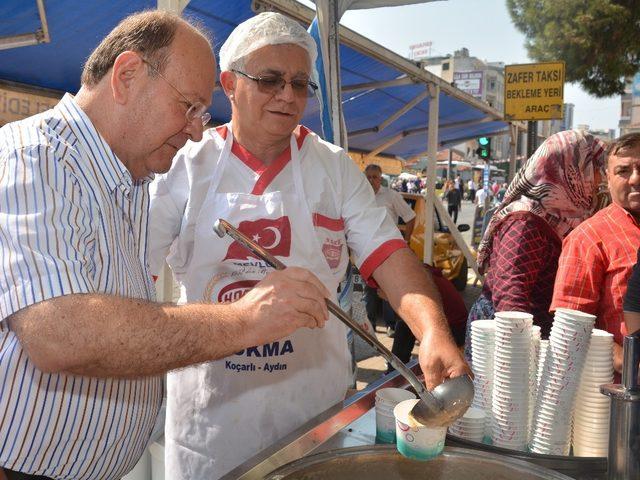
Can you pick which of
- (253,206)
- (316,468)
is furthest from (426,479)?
(253,206)

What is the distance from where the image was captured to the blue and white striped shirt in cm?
86

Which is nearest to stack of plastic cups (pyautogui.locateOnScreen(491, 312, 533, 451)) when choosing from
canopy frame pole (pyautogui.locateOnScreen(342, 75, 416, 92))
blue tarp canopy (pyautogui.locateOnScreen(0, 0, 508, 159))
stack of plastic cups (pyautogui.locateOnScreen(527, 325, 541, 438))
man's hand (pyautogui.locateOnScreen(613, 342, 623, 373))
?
stack of plastic cups (pyautogui.locateOnScreen(527, 325, 541, 438))

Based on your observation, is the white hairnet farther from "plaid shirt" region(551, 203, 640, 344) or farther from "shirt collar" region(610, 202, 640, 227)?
"shirt collar" region(610, 202, 640, 227)

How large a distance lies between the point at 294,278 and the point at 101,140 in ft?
1.46

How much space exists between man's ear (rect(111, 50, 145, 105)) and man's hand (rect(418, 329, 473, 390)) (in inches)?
32.3

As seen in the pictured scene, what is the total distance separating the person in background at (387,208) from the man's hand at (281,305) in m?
4.70

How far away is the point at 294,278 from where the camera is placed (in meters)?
1.03

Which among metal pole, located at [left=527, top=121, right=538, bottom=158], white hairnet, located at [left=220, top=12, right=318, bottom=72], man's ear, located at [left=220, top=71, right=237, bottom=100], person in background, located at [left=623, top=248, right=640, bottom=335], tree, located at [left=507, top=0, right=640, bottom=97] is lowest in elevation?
person in background, located at [left=623, top=248, right=640, bottom=335]

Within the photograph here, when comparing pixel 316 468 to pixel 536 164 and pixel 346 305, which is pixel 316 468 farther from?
pixel 536 164

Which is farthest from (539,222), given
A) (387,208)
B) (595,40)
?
(595,40)

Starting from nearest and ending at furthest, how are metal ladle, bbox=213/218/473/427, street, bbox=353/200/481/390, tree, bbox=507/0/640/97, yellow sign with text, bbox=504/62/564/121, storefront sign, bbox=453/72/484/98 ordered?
metal ladle, bbox=213/218/473/427, street, bbox=353/200/481/390, yellow sign with text, bbox=504/62/564/121, tree, bbox=507/0/640/97, storefront sign, bbox=453/72/484/98

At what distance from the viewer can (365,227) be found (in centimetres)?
165

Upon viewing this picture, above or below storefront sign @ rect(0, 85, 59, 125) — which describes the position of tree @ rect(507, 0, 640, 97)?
above

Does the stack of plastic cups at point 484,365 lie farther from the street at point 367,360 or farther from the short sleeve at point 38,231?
the street at point 367,360
